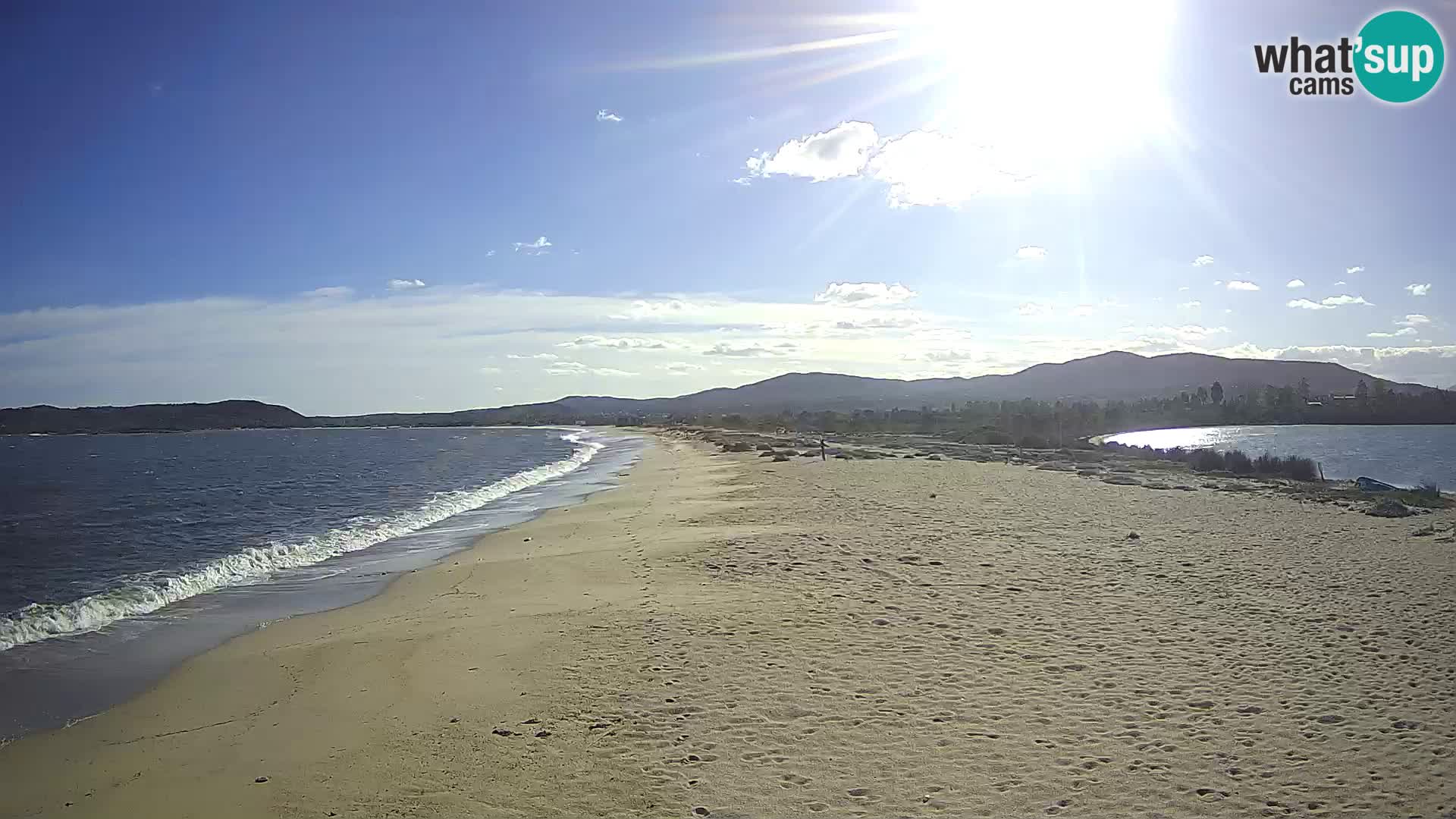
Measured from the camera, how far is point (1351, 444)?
193 ft

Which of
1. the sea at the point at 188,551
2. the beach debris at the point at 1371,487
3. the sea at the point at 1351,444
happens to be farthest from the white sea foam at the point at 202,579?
the sea at the point at 1351,444

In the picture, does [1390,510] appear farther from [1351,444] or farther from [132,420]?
[132,420]

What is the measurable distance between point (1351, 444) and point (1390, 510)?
48392 millimetres

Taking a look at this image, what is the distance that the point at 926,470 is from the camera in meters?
29.5

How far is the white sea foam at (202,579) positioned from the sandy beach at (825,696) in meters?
3.34

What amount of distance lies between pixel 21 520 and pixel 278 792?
25584mm

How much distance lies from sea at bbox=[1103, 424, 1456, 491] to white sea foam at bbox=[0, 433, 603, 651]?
1476 inches

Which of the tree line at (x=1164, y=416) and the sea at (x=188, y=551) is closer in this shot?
the sea at (x=188, y=551)

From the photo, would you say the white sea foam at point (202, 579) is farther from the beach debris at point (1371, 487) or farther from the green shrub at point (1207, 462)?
the green shrub at point (1207, 462)

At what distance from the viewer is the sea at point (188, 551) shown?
983cm

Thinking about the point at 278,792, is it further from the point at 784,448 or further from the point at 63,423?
the point at 63,423

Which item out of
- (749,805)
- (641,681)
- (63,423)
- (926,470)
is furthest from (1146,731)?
(63,423)

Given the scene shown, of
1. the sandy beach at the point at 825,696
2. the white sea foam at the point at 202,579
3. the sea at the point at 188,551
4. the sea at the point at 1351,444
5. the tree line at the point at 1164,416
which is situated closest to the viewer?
the sandy beach at the point at 825,696

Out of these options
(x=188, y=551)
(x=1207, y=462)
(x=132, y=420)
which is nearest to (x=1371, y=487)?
(x=1207, y=462)
